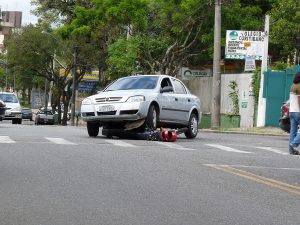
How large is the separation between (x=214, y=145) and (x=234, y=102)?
57.0ft

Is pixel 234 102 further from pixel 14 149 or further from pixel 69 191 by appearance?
pixel 69 191

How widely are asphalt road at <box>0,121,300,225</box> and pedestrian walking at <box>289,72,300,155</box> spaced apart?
0.33 m

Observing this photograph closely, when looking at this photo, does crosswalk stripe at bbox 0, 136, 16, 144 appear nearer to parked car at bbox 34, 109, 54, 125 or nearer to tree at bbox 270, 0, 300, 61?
tree at bbox 270, 0, 300, 61

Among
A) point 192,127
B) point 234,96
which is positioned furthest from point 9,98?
point 192,127

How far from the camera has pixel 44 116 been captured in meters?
62.6

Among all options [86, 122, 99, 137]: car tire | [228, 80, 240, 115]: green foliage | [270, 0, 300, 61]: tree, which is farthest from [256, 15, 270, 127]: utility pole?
[86, 122, 99, 137]: car tire

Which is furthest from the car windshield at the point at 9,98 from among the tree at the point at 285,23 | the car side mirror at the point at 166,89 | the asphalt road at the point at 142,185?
the asphalt road at the point at 142,185

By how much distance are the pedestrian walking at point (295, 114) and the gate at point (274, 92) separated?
1538 cm

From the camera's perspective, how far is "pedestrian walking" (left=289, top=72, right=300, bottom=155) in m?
14.9

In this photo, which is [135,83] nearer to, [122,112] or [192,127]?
[122,112]

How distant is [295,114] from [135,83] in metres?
5.21

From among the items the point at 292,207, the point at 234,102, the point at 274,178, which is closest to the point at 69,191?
the point at 292,207

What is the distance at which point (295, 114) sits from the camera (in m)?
15.2

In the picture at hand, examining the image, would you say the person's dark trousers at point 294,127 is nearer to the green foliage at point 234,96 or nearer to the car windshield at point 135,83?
the car windshield at point 135,83
